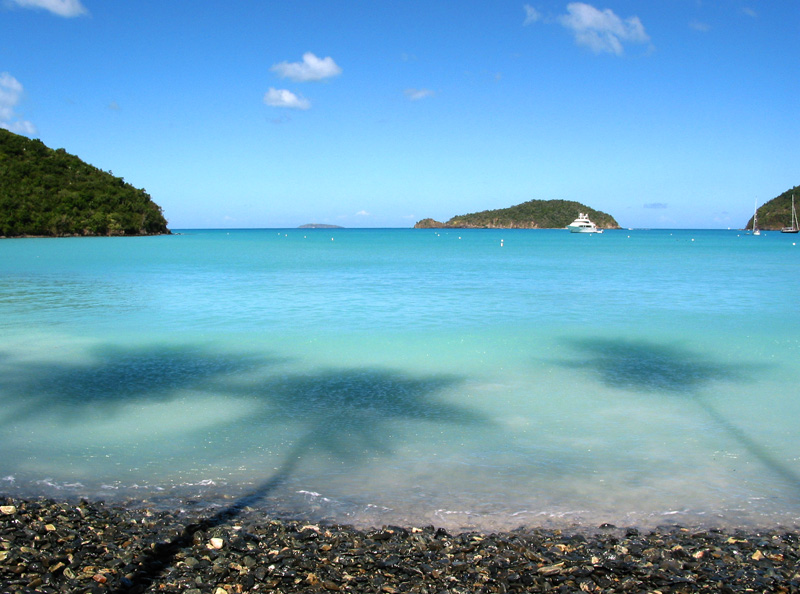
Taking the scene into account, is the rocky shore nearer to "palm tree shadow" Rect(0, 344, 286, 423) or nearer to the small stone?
the small stone

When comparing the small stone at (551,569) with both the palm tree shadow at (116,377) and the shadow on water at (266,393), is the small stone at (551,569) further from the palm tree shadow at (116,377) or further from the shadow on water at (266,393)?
the palm tree shadow at (116,377)

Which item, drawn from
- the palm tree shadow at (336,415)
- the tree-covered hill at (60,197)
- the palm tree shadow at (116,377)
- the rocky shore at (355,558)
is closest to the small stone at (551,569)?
the rocky shore at (355,558)

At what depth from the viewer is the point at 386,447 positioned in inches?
336

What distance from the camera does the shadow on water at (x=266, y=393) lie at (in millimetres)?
8672

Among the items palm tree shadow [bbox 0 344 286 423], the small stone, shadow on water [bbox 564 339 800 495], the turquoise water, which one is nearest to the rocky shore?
the small stone

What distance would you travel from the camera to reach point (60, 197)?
116625 millimetres

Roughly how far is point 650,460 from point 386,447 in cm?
354

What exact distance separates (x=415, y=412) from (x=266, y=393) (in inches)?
118

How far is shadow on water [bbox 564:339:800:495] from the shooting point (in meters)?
10.2

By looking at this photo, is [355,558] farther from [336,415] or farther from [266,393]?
[266,393]

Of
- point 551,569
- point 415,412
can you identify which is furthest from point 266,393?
point 551,569

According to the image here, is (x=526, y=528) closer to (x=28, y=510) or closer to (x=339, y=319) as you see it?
(x=28, y=510)

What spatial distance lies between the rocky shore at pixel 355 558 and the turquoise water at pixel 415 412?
21.7 inches

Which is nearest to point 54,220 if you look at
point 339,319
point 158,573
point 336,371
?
point 339,319
